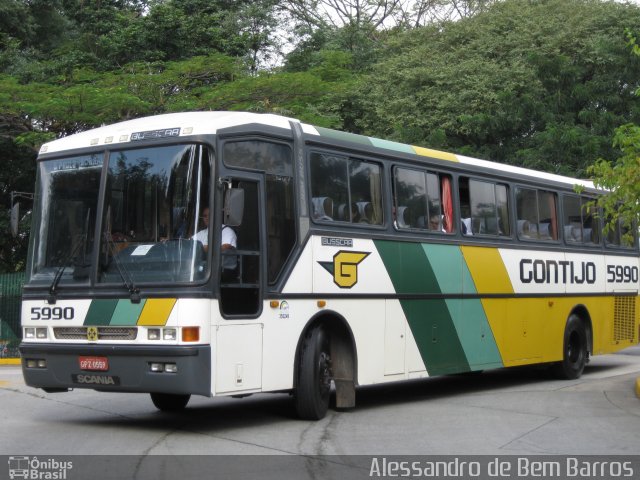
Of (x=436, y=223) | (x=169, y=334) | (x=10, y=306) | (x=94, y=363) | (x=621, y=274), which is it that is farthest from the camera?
(x=10, y=306)

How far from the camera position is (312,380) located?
1120 cm

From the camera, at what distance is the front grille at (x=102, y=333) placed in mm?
10141

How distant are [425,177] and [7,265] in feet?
71.0

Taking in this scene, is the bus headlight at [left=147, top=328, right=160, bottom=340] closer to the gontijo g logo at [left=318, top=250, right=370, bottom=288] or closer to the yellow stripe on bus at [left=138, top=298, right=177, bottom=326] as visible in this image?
the yellow stripe on bus at [left=138, top=298, right=177, bottom=326]

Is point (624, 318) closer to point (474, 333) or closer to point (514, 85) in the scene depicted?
point (474, 333)

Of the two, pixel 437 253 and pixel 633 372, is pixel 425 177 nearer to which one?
pixel 437 253

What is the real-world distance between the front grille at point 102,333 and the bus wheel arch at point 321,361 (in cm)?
194

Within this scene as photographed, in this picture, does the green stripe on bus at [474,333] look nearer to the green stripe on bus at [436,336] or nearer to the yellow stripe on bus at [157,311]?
the green stripe on bus at [436,336]

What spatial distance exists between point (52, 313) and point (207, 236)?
198 centimetres

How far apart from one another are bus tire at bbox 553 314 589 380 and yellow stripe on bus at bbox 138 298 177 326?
911 cm

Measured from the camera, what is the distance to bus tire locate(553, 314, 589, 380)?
56.5 feet

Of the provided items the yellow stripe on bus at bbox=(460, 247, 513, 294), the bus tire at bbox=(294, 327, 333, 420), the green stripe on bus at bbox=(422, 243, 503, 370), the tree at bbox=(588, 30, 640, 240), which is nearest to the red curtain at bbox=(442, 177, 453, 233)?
the green stripe on bus at bbox=(422, 243, 503, 370)

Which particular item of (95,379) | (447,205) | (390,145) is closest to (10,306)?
(447,205)

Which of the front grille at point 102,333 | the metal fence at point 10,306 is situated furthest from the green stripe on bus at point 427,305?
the metal fence at point 10,306
